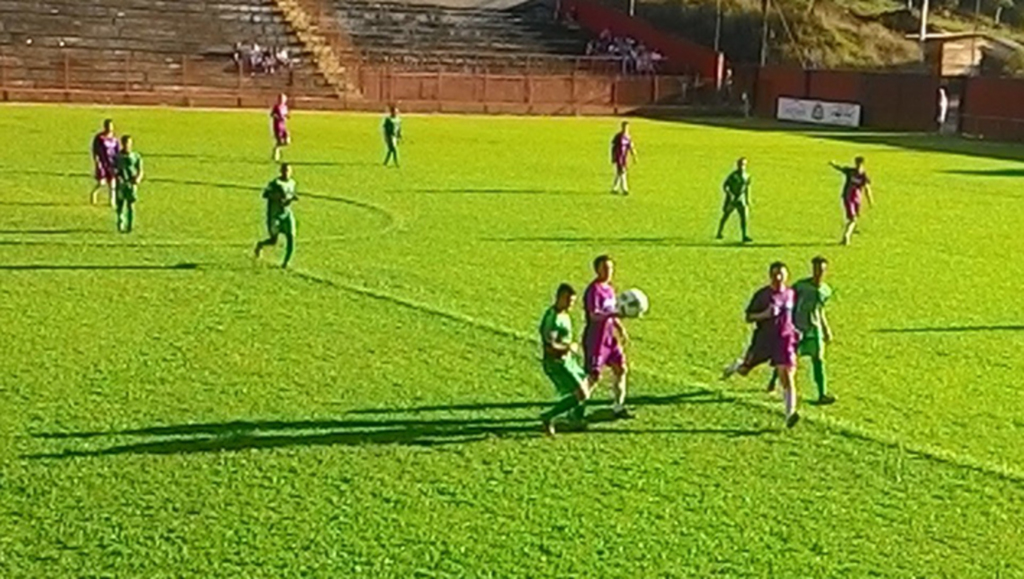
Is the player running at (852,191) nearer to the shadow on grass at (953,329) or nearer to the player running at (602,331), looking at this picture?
the shadow on grass at (953,329)

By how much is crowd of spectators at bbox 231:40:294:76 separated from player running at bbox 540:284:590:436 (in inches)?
2049

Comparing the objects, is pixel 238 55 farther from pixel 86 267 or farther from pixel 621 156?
Answer: pixel 86 267

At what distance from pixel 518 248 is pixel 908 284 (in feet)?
20.2

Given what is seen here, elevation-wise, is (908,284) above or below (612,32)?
below

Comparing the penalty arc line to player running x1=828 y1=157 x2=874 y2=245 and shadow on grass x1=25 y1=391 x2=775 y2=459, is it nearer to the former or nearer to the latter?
shadow on grass x1=25 y1=391 x2=775 y2=459

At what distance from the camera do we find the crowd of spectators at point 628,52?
240ft

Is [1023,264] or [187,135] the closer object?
[1023,264]

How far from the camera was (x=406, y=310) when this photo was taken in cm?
1791

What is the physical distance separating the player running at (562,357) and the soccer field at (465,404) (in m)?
0.44

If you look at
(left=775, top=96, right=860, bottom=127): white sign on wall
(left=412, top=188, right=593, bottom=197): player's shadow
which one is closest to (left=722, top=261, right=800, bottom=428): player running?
(left=412, top=188, right=593, bottom=197): player's shadow

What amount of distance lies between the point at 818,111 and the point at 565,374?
58.1 metres

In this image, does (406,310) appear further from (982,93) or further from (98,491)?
(982,93)

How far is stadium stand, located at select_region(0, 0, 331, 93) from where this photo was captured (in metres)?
57.8

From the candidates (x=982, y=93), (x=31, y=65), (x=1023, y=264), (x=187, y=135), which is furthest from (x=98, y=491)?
(x=982, y=93)
